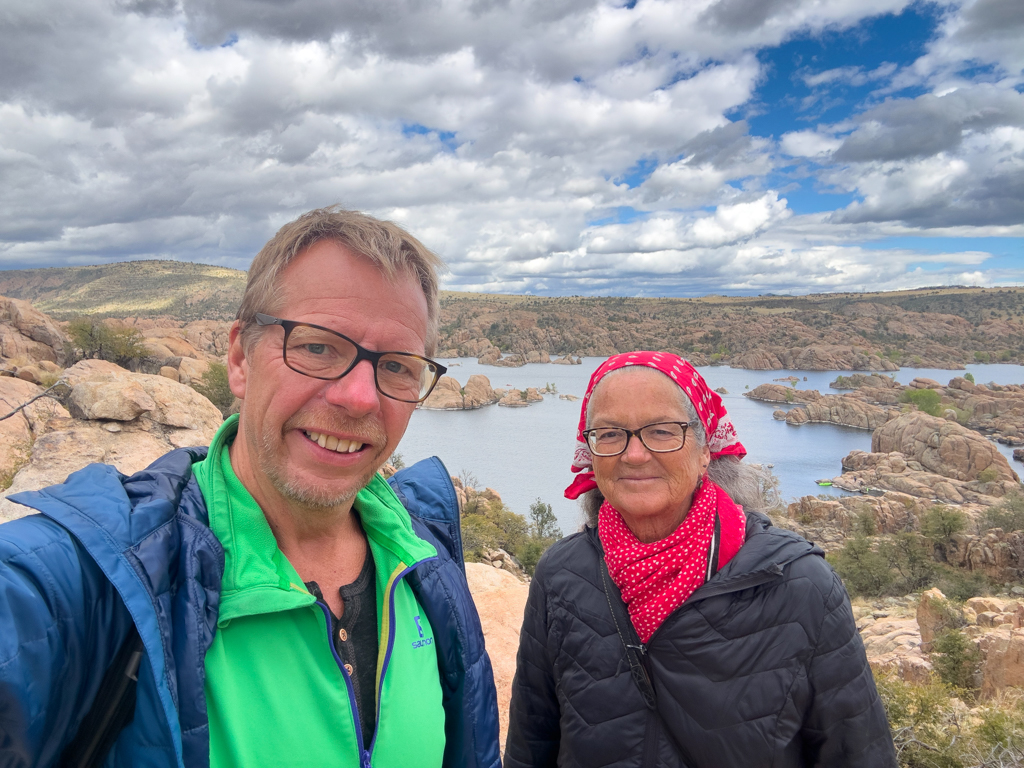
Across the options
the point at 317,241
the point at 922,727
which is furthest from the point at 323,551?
the point at 922,727

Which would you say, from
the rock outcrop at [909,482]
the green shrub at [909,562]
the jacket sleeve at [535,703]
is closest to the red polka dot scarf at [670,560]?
the jacket sleeve at [535,703]

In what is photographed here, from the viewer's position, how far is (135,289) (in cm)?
6881

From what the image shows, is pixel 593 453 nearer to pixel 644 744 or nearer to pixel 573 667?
pixel 573 667

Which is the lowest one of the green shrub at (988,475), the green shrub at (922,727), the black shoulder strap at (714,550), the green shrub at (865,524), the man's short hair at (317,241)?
the green shrub at (988,475)

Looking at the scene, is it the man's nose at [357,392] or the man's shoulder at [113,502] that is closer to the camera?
the man's shoulder at [113,502]

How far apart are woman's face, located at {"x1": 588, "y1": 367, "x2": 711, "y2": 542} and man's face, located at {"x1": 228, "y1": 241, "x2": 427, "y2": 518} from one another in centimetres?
71

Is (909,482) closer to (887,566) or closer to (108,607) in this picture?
(887,566)

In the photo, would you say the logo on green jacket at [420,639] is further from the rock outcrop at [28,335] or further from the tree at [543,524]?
the rock outcrop at [28,335]

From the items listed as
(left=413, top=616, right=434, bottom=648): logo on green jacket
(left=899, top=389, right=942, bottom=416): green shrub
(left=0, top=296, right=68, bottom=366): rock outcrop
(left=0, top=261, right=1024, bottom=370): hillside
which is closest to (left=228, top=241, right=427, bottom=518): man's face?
(left=413, top=616, right=434, bottom=648): logo on green jacket

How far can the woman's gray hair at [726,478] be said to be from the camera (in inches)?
68.8

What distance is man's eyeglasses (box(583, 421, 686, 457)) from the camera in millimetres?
1700

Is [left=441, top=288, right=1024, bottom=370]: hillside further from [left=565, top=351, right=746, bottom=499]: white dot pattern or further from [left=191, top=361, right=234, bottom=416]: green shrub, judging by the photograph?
[left=565, top=351, right=746, bottom=499]: white dot pattern

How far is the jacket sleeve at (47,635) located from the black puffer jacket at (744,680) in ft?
3.86

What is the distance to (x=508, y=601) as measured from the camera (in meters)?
6.91
